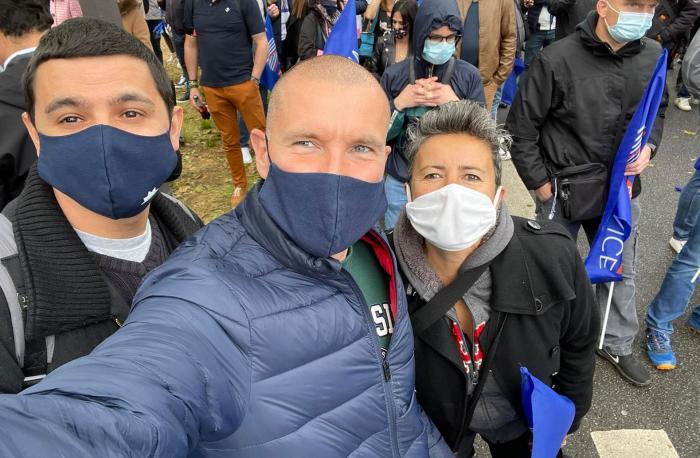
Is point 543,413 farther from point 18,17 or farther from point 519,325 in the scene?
point 18,17

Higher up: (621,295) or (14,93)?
(14,93)

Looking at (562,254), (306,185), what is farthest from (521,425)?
(306,185)

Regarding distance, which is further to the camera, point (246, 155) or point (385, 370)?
point (246, 155)

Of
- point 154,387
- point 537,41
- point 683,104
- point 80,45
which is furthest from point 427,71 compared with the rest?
point 683,104

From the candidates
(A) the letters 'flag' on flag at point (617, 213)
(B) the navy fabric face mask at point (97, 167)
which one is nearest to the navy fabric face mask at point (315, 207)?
(B) the navy fabric face mask at point (97, 167)

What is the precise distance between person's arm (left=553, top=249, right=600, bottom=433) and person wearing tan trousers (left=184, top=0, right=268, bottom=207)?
12.5 feet

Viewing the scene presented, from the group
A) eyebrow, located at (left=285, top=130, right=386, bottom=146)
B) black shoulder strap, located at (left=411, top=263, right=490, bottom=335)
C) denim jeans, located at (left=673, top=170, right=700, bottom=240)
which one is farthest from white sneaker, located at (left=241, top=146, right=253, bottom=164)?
eyebrow, located at (left=285, top=130, right=386, bottom=146)

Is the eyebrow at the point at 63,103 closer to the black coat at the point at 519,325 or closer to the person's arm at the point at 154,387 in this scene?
the person's arm at the point at 154,387

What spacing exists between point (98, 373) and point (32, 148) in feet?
5.44

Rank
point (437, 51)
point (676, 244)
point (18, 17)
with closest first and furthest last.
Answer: point (18, 17) → point (437, 51) → point (676, 244)

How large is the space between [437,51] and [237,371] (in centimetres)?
281

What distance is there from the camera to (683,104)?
650 centimetres

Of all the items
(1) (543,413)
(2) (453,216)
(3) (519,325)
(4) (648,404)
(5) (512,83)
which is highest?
(2) (453,216)

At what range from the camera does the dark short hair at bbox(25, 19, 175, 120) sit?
4.32 ft
